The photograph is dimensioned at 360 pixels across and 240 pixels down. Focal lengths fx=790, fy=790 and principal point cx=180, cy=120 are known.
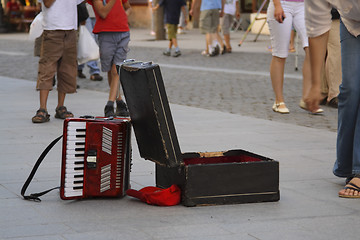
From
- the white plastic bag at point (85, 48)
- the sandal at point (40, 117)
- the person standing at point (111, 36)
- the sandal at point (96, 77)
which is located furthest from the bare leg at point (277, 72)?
the sandal at point (96, 77)

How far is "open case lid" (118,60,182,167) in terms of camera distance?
4363 mm

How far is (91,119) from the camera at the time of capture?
4633 mm

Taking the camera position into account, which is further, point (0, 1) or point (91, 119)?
point (0, 1)

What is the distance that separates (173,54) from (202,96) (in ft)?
23.3

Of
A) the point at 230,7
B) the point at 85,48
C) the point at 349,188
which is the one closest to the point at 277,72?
the point at 85,48

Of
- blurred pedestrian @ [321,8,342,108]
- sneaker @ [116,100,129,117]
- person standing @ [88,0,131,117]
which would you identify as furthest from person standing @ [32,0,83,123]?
blurred pedestrian @ [321,8,342,108]

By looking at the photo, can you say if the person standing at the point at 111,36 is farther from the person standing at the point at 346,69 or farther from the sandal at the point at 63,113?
the person standing at the point at 346,69

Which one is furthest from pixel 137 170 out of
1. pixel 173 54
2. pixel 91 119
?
pixel 173 54

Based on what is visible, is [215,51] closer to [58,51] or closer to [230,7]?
[230,7]

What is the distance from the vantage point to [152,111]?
4395 mm

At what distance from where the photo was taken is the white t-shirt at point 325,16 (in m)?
4.70

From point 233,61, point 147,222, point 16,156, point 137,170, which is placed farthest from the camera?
point 233,61

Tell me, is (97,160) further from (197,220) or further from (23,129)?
(23,129)

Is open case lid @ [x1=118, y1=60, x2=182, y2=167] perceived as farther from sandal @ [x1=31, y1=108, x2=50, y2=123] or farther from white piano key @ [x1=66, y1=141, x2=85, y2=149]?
sandal @ [x1=31, y1=108, x2=50, y2=123]
